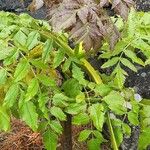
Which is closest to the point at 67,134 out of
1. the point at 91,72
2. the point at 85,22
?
the point at 91,72

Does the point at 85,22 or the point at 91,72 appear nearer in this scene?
the point at 85,22

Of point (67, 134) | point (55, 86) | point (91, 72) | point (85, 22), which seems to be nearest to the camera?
point (85, 22)

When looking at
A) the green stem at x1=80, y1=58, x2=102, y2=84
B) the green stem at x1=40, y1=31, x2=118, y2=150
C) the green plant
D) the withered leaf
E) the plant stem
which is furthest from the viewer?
the plant stem

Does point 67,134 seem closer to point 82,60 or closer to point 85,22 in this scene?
point 82,60

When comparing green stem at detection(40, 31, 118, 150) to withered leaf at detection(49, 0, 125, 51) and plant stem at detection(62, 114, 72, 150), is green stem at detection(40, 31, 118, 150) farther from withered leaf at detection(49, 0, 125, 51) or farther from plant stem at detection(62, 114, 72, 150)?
plant stem at detection(62, 114, 72, 150)

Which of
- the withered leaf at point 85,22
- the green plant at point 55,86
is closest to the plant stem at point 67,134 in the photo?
the green plant at point 55,86

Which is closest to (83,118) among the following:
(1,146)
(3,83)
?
(3,83)

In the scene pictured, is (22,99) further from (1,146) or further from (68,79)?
(1,146)

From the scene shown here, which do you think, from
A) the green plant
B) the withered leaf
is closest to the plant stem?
the green plant
